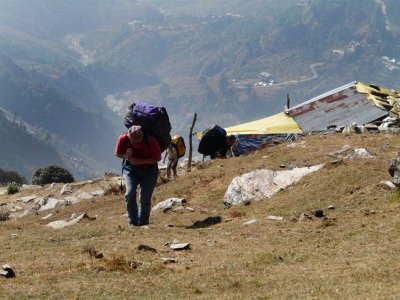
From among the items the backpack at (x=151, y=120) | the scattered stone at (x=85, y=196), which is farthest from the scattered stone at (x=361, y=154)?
the scattered stone at (x=85, y=196)

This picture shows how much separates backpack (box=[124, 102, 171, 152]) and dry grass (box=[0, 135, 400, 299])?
224 centimetres

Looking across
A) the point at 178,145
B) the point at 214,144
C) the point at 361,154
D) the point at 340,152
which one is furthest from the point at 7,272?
the point at 214,144

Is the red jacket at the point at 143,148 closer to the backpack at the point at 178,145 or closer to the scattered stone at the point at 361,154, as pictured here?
the scattered stone at the point at 361,154

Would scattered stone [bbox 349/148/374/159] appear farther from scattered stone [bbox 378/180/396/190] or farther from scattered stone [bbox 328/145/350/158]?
scattered stone [bbox 378/180/396/190]

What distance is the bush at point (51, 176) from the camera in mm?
39562

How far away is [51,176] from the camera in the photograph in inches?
1569

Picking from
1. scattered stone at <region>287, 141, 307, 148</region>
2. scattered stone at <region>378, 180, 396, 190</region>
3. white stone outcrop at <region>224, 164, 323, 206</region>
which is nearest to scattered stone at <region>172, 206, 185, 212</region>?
white stone outcrop at <region>224, 164, 323, 206</region>

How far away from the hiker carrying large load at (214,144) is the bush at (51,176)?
12959 mm

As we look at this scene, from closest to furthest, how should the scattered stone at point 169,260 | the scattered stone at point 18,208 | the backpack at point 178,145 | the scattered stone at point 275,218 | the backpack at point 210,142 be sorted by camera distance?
1. the scattered stone at point 169,260
2. the scattered stone at point 275,218
3. the backpack at point 178,145
4. the scattered stone at point 18,208
5. the backpack at point 210,142

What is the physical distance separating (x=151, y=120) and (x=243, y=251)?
4684 mm

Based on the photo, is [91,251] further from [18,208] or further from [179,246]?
[18,208]

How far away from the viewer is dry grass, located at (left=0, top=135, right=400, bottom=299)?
7625 millimetres

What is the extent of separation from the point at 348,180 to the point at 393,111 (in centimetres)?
2300

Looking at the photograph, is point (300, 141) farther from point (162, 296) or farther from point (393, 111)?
point (162, 296)
